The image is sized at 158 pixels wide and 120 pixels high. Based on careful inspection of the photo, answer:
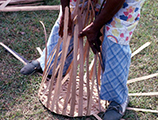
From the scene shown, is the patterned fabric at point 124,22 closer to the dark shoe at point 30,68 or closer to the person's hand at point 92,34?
the person's hand at point 92,34

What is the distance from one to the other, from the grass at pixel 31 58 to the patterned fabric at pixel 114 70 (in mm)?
229

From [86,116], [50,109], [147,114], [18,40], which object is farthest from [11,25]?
[147,114]

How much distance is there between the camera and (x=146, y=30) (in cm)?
276

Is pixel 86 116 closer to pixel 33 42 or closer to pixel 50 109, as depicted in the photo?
pixel 50 109

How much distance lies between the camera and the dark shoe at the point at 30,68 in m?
2.04

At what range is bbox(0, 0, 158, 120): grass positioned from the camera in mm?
1753

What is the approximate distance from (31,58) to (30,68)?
232 millimetres

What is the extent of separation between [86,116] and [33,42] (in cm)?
109

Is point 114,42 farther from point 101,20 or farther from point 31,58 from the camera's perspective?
point 31,58

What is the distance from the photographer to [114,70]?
1.59 meters

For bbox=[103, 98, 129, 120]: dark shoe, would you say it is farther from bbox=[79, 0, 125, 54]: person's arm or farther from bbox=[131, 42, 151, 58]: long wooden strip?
bbox=[131, 42, 151, 58]: long wooden strip

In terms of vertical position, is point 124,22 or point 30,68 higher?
point 124,22

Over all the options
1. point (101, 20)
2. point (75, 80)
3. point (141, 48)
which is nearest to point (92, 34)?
point (101, 20)

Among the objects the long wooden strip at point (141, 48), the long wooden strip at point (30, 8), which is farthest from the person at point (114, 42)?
the long wooden strip at point (30, 8)
